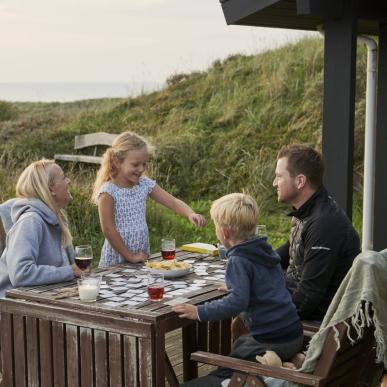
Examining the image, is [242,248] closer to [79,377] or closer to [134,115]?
[79,377]

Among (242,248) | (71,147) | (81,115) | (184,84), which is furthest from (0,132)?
(242,248)

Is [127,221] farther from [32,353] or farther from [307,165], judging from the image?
[307,165]

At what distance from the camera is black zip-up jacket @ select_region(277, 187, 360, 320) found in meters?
3.45

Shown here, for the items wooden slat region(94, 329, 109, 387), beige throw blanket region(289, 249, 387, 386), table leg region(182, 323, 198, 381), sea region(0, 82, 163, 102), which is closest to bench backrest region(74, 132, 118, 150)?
sea region(0, 82, 163, 102)

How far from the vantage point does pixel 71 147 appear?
17703 millimetres

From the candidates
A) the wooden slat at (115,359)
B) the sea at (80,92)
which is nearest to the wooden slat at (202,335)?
the wooden slat at (115,359)

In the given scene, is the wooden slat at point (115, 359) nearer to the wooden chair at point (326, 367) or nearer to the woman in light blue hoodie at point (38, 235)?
the wooden chair at point (326, 367)

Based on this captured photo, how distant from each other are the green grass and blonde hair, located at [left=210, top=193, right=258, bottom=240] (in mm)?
5822

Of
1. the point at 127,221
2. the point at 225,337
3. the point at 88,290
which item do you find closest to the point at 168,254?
the point at 127,221

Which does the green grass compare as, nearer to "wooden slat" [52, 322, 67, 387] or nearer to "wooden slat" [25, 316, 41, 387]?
"wooden slat" [25, 316, 41, 387]

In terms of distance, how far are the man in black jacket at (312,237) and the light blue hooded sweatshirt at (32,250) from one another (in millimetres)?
1154

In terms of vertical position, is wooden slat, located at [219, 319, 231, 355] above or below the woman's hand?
below

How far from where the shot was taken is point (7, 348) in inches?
143

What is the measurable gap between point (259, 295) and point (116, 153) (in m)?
1.71
